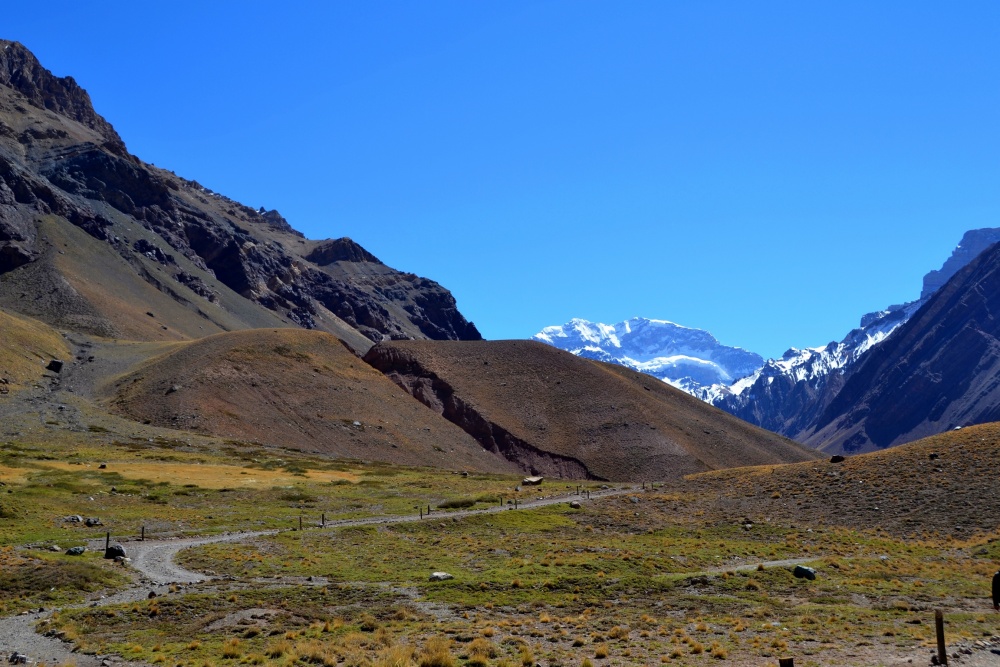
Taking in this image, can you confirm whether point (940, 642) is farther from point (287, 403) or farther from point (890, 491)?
point (287, 403)

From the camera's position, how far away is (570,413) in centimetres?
15838

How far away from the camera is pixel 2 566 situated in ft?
125

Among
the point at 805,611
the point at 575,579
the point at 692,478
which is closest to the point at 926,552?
the point at 805,611

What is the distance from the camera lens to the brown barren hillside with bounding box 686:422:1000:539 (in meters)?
60.6

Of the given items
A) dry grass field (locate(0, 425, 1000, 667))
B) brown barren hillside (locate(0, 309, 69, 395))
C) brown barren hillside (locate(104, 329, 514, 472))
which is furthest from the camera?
brown barren hillside (locate(0, 309, 69, 395))

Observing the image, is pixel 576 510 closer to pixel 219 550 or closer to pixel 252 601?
pixel 219 550

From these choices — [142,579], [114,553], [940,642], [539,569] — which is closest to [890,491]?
[539,569]

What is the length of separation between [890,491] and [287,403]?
306 ft

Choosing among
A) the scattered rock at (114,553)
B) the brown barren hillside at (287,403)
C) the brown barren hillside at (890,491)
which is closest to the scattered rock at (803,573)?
the brown barren hillside at (890,491)

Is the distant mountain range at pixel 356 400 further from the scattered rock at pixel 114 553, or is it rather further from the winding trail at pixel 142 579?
the scattered rock at pixel 114 553

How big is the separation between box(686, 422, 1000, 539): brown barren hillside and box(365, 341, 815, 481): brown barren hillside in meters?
57.4

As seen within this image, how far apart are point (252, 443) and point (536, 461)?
47787mm

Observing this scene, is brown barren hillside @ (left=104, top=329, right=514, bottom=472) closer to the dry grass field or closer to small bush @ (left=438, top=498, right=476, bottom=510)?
the dry grass field

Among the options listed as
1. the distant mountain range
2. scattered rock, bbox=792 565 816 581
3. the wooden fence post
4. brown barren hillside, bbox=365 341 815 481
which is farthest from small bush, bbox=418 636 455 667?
brown barren hillside, bbox=365 341 815 481
